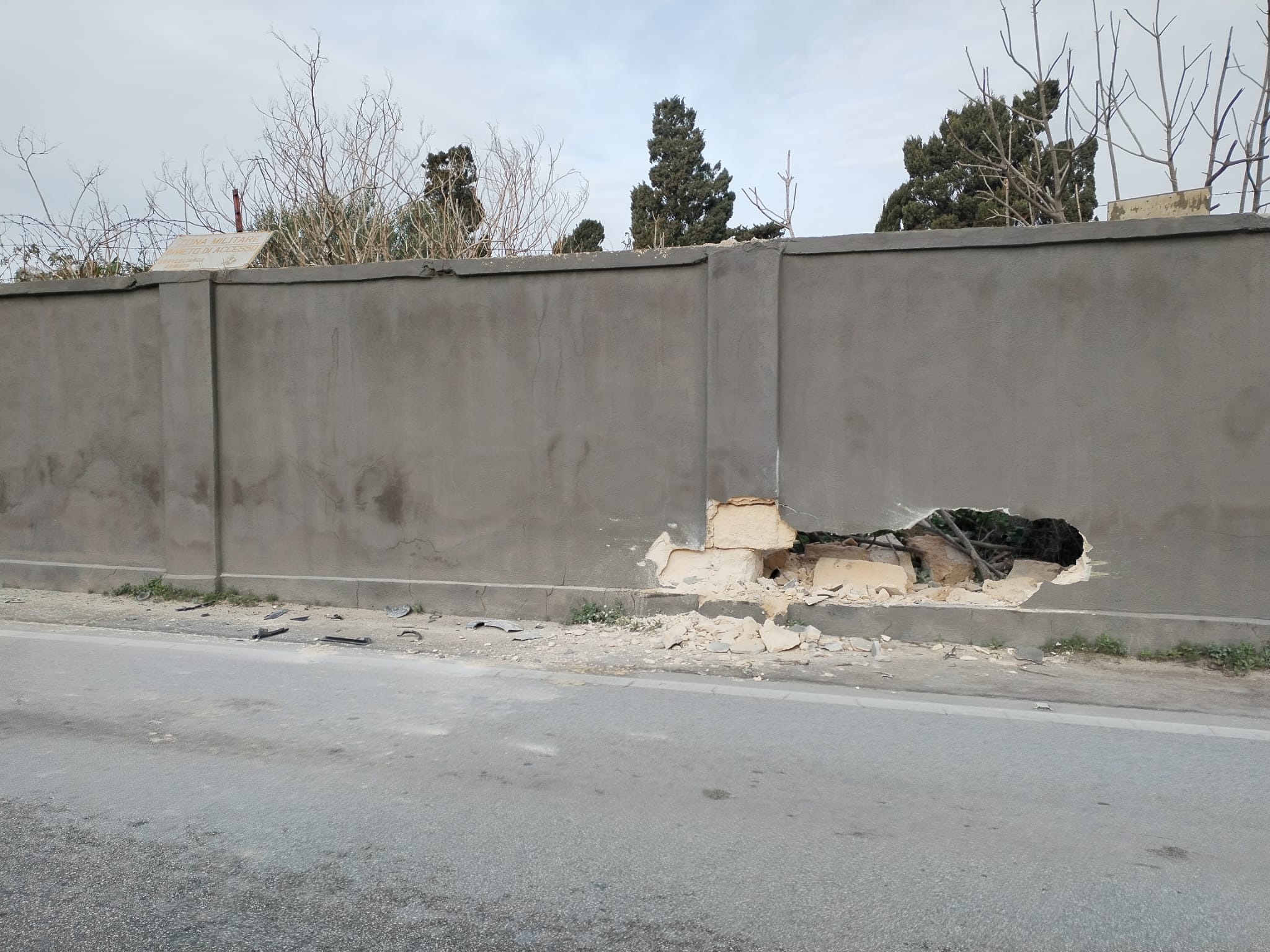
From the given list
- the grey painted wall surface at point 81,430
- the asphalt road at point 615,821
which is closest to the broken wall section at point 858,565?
the asphalt road at point 615,821

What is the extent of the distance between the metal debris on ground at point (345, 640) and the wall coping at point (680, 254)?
2.84m

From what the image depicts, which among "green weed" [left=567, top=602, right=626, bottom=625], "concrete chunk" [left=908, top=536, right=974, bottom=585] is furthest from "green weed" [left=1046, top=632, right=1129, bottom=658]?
"green weed" [left=567, top=602, right=626, bottom=625]

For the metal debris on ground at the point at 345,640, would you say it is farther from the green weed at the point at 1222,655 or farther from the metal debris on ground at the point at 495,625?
the green weed at the point at 1222,655

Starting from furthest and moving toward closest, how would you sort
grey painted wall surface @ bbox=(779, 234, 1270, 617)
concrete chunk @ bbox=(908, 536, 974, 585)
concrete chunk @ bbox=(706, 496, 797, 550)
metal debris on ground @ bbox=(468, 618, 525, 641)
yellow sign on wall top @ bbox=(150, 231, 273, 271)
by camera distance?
yellow sign on wall top @ bbox=(150, 231, 273, 271) < concrete chunk @ bbox=(908, 536, 974, 585) < metal debris on ground @ bbox=(468, 618, 525, 641) < concrete chunk @ bbox=(706, 496, 797, 550) < grey painted wall surface @ bbox=(779, 234, 1270, 617)

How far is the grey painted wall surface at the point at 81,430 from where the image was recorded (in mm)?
7691

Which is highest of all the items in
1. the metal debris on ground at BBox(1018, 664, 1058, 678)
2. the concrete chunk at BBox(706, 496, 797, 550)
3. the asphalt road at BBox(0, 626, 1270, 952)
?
the concrete chunk at BBox(706, 496, 797, 550)

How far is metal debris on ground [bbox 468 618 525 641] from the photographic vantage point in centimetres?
653

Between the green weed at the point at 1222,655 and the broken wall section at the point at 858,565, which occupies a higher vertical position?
the broken wall section at the point at 858,565

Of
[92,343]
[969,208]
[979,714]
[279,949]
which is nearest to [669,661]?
[979,714]

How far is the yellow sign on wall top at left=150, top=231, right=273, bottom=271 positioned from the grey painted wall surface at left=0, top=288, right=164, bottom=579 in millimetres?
341

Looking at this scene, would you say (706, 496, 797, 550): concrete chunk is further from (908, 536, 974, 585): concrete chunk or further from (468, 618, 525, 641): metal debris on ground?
(468, 618, 525, 641): metal debris on ground

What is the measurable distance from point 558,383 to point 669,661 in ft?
7.64

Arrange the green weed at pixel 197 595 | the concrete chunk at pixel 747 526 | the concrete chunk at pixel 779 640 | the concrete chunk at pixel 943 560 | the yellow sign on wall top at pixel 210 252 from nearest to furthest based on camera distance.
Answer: the concrete chunk at pixel 779 640, the concrete chunk at pixel 747 526, the concrete chunk at pixel 943 560, the green weed at pixel 197 595, the yellow sign on wall top at pixel 210 252

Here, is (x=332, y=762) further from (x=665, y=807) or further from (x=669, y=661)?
(x=669, y=661)
